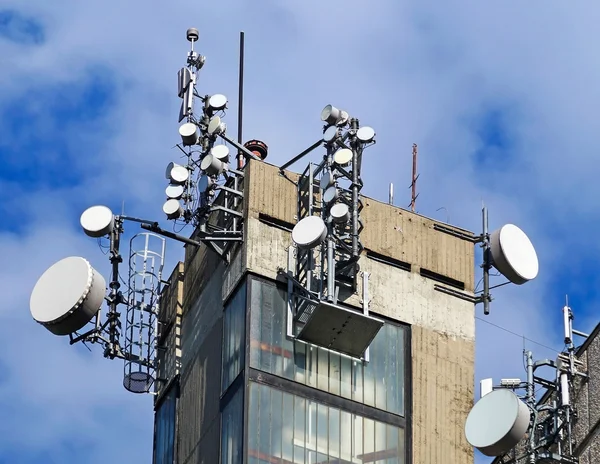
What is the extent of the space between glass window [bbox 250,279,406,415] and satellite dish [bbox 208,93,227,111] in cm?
591

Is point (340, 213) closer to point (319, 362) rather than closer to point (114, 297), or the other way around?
point (319, 362)

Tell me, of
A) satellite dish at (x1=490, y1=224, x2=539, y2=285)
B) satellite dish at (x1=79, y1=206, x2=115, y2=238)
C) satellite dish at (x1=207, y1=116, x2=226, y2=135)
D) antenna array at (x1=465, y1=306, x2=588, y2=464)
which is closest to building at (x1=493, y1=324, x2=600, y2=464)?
antenna array at (x1=465, y1=306, x2=588, y2=464)

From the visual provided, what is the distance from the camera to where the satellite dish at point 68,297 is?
2032 inches

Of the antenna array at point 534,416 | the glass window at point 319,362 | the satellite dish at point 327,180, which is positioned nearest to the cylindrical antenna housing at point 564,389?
the antenna array at point 534,416

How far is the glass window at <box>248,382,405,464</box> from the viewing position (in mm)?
47844

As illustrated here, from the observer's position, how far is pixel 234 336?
49750mm

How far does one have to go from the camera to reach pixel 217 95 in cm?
5319

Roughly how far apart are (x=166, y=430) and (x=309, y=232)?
9512mm

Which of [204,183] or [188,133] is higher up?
[188,133]

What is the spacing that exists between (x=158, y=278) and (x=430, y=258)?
26.9ft

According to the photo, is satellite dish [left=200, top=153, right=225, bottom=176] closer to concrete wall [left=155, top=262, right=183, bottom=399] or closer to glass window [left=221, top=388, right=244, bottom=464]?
concrete wall [left=155, top=262, right=183, bottom=399]

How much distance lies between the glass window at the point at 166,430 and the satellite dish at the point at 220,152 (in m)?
7.18

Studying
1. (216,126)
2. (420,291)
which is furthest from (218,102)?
(420,291)

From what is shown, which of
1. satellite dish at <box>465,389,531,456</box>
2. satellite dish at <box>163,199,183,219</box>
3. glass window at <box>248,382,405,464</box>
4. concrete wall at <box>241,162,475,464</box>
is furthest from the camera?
satellite dish at <box>163,199,183,219</box>
